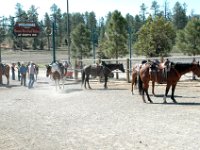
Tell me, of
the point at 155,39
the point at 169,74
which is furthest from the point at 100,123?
the point at 155,39

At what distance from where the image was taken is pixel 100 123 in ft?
45.2

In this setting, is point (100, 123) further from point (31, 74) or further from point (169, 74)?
point (31, 74)

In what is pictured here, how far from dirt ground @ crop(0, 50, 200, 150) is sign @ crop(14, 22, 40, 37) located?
15951mm

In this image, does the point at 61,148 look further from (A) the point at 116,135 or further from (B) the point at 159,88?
(B) the point at 159,88

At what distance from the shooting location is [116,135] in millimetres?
11672

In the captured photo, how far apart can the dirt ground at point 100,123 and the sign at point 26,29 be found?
1595 cm

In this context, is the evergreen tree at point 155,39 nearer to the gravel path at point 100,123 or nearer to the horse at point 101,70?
the horse at point 101,70

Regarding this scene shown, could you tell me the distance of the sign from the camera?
3684cm

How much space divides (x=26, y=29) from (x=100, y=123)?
24.9m

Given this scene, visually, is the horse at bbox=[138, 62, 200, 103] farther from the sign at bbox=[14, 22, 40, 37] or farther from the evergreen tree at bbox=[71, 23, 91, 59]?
the evergreen tree at bbox=[71, 23, 91, 59]

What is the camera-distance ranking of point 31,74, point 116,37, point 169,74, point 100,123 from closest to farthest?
1. point 100,123
2. point 169,74
3. point 31,74
4. point 116,37

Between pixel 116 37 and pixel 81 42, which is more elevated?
pixel 116 37

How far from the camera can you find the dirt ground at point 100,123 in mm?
10734

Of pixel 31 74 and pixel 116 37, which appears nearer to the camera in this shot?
pixel 31 74
